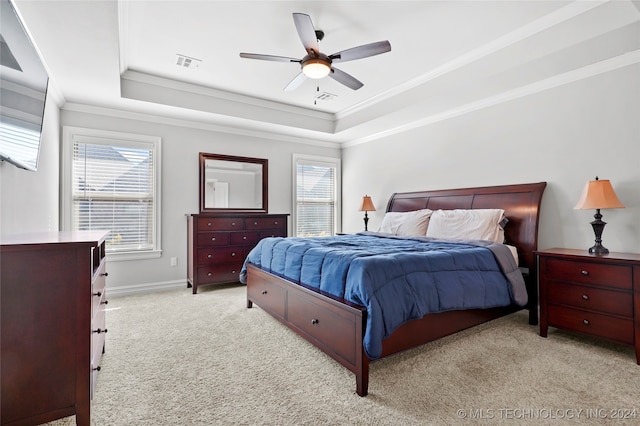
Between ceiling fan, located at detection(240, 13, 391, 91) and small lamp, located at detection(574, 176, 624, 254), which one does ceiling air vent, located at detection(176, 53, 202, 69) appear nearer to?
ceiling fan, located at detection(240, 13, 391, 91)

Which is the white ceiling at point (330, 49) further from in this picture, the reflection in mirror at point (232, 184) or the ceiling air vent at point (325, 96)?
the reflection in mirror at point (232, 184)

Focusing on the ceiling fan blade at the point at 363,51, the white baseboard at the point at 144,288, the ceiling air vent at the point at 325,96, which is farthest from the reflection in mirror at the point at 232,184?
the ceiling fan blade at the point at 363,51

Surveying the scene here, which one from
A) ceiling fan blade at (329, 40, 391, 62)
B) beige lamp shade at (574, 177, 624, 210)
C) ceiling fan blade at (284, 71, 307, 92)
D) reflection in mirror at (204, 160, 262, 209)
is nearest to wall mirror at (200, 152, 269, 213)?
reflection in mirror at (204, 160, 262, 209)

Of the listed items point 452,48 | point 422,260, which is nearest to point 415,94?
point 452,48

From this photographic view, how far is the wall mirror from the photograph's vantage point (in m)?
4.75


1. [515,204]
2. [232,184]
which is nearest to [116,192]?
[232,184]

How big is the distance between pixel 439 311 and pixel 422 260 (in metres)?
0.37

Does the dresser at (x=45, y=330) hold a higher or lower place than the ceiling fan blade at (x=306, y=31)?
lower

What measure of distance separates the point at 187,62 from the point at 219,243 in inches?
90.0

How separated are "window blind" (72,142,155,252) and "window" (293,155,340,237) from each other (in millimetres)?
2340

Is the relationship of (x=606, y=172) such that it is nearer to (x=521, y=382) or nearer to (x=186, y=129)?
(x=521, y=382)

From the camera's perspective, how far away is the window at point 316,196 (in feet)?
18.7

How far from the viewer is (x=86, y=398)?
59.0 inches

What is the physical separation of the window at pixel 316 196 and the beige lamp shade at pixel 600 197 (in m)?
3.98
